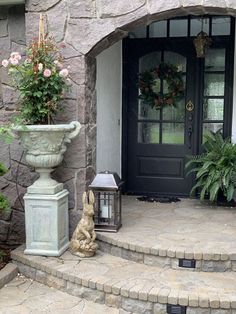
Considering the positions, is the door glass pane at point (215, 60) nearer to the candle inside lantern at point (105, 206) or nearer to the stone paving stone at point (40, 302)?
the candle inside lantern at point (105, 206)

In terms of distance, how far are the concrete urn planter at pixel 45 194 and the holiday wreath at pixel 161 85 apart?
181 centimetres

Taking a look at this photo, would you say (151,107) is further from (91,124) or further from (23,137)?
(23,137)

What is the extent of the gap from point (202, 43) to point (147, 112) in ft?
3.47

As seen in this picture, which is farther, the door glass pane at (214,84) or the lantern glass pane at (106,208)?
the door glass pane at (214,84)

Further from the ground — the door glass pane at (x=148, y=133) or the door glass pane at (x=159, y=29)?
the door glass pane at (x=159, y=29)

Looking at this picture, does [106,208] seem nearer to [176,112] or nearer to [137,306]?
[137,306]

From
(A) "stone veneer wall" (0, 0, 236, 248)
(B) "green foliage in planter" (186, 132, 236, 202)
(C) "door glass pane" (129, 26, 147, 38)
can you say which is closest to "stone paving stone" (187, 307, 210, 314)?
(A) "stone veneer wall" (0, 0, 236, 248)

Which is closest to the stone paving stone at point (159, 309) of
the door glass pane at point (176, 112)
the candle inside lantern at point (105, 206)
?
the candle inside lantern at point (105, 206)

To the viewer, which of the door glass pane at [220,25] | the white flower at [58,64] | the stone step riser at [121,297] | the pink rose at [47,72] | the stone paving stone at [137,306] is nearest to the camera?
the stone step riser at [121,297]

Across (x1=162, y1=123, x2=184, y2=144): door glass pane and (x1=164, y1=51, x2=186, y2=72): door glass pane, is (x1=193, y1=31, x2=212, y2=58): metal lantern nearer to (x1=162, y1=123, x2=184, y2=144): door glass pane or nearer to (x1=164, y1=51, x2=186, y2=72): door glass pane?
(x1=164, y1=51, x2=186, y2=72): door glass pane

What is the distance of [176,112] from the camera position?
5250mm

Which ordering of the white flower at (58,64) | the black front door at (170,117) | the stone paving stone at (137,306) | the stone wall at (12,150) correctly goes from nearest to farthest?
the stone paving stone at (137,306) < the white flower at (58,64) < the stone wall at (12,150) < the black front door at (170,117)

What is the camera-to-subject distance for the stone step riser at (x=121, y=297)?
2908mm

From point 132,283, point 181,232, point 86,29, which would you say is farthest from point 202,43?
point 132,283
